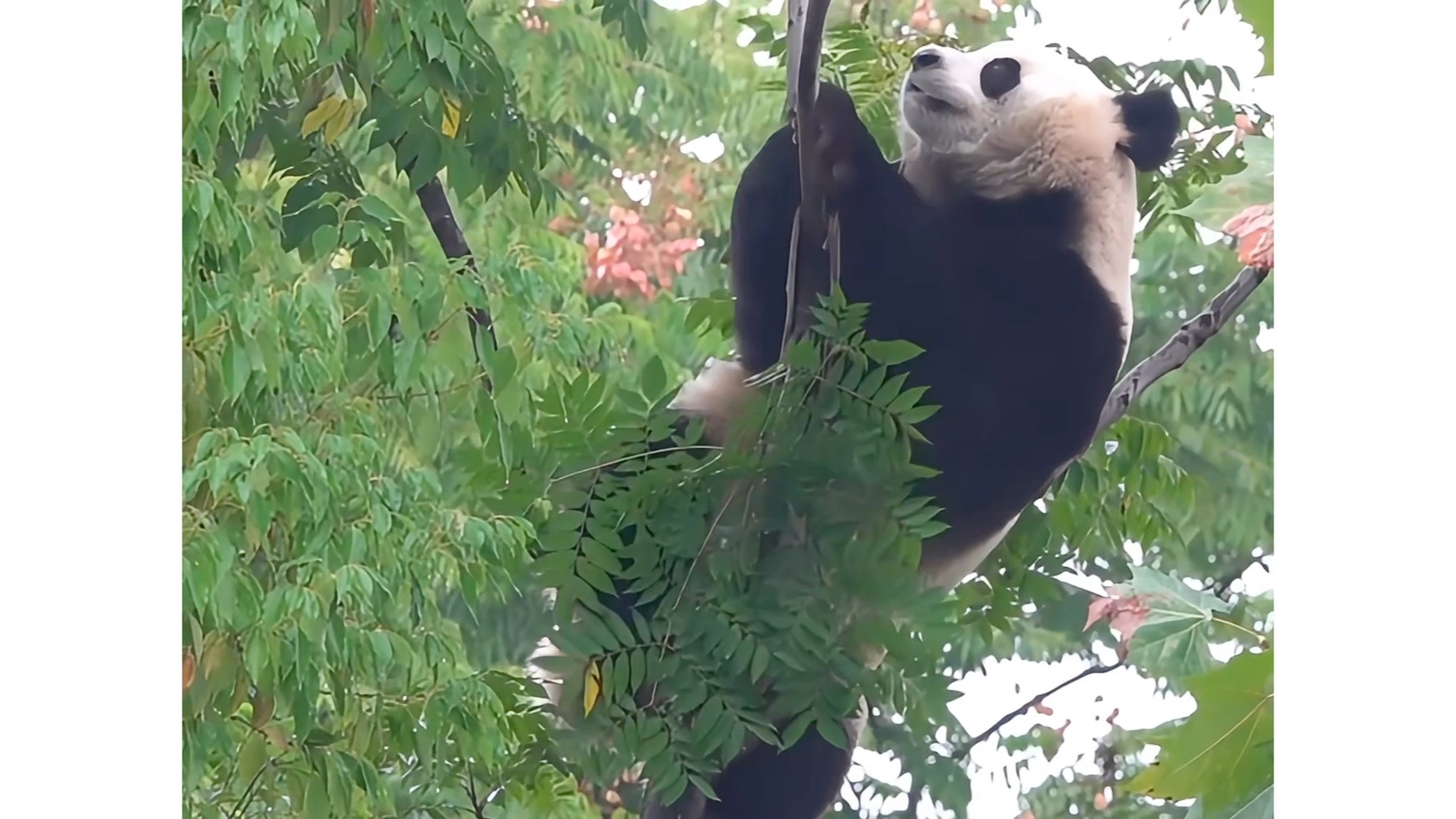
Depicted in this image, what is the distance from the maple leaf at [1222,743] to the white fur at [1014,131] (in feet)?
2.01

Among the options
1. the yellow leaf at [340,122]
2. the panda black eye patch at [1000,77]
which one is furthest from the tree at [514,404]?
the panda black eye patch at [1000,77]

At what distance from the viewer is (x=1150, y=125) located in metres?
1.65

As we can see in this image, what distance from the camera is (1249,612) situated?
169cm

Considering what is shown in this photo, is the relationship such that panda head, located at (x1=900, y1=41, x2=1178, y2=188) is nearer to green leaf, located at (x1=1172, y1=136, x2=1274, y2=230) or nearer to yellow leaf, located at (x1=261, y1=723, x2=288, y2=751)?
green leaf, located at (x1=1172, y1=136, x2=1274, y2=230)

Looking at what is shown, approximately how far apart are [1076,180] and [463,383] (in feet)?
2.57

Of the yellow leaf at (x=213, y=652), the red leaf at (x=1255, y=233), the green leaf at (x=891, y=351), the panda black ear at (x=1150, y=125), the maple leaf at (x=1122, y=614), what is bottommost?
the yellow leaf at (x=213, y=652)

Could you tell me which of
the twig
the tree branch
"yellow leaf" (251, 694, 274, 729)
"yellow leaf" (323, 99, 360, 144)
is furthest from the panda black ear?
"yellow leaf" (251, 694, 274, 729)

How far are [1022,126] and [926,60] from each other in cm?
14

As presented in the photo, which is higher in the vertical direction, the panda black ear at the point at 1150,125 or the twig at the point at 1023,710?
the panda black ear at the point at 1150,125

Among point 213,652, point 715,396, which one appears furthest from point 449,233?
point 213,652

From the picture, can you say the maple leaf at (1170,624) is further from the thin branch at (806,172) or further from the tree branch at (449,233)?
the tree branch at (449,233)

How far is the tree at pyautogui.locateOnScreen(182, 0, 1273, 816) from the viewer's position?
167 centimetres

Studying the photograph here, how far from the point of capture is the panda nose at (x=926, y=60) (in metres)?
1.64

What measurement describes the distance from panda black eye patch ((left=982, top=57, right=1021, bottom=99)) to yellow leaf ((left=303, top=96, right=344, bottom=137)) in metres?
0.79
